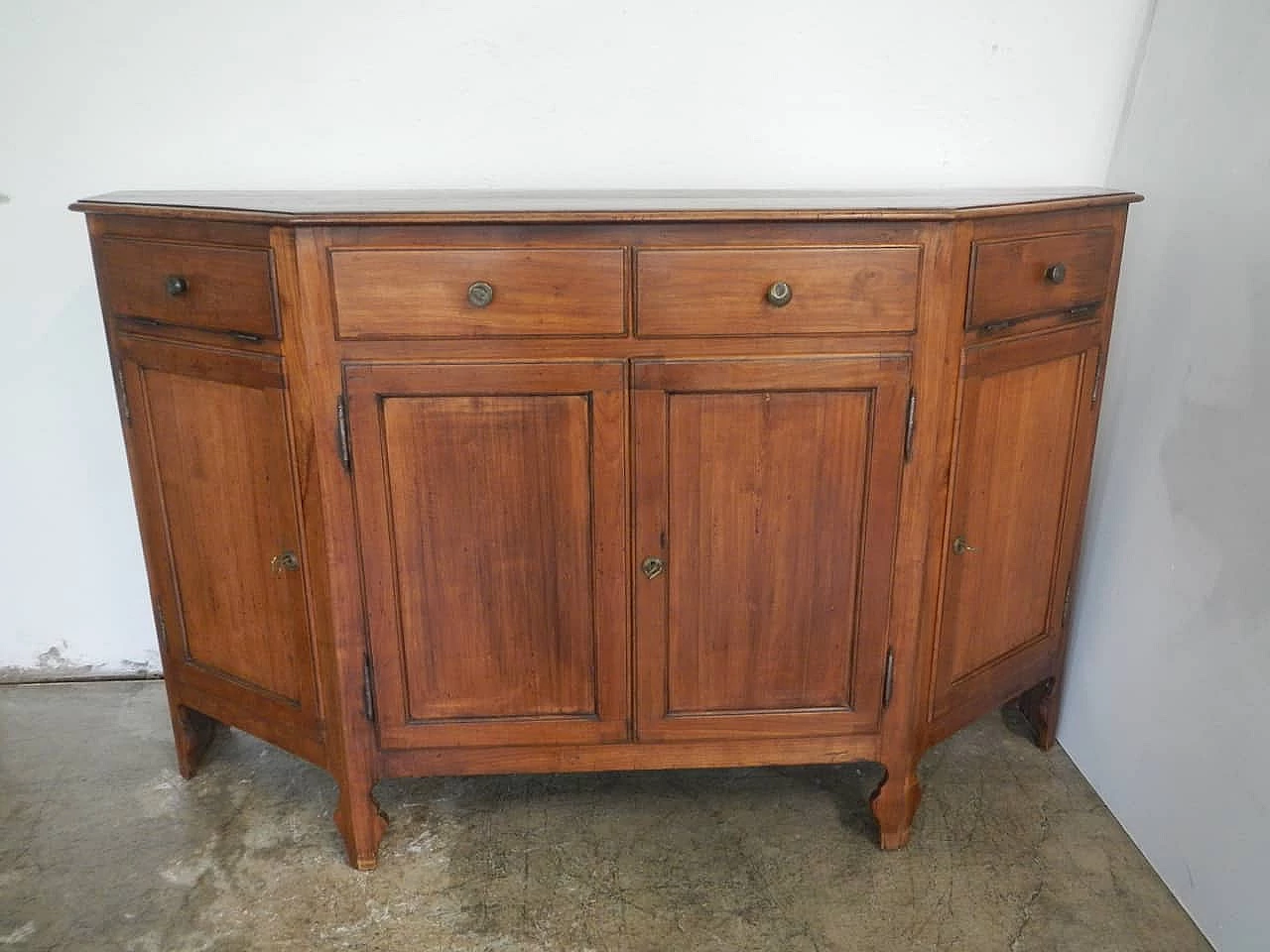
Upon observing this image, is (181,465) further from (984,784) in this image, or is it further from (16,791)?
(984,784)

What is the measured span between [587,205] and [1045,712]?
1474mm

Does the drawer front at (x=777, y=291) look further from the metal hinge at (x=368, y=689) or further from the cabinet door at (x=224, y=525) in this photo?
the metal hinge at (x=368, y=689)

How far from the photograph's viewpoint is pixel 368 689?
1753 millimetres

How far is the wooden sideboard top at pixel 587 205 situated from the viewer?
4.87 feet

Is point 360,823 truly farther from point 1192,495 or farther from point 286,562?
point 1192,495

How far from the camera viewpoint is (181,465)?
1.82 metres

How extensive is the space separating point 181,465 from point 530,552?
0.68 metres

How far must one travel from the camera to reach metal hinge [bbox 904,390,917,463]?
162 centimetres

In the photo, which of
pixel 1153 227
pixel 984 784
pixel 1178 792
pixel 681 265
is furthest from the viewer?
pixel 984 784

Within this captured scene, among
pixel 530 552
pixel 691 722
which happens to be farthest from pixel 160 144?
pixel 691 722

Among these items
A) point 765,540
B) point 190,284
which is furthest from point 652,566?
point 190,284

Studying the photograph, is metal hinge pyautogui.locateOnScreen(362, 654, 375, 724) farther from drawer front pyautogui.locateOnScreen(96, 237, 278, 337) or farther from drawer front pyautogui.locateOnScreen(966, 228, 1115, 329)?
drawer front pyautogui.locateOnScreen(966, 228, 1115, 329)

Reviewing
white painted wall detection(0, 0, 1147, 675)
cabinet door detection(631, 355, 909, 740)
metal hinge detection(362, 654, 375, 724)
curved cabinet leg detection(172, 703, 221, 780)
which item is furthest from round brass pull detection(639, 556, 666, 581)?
curved cabinet leg detection(172, 703, 221, 780)

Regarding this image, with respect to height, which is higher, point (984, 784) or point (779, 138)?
point (779, 138)
